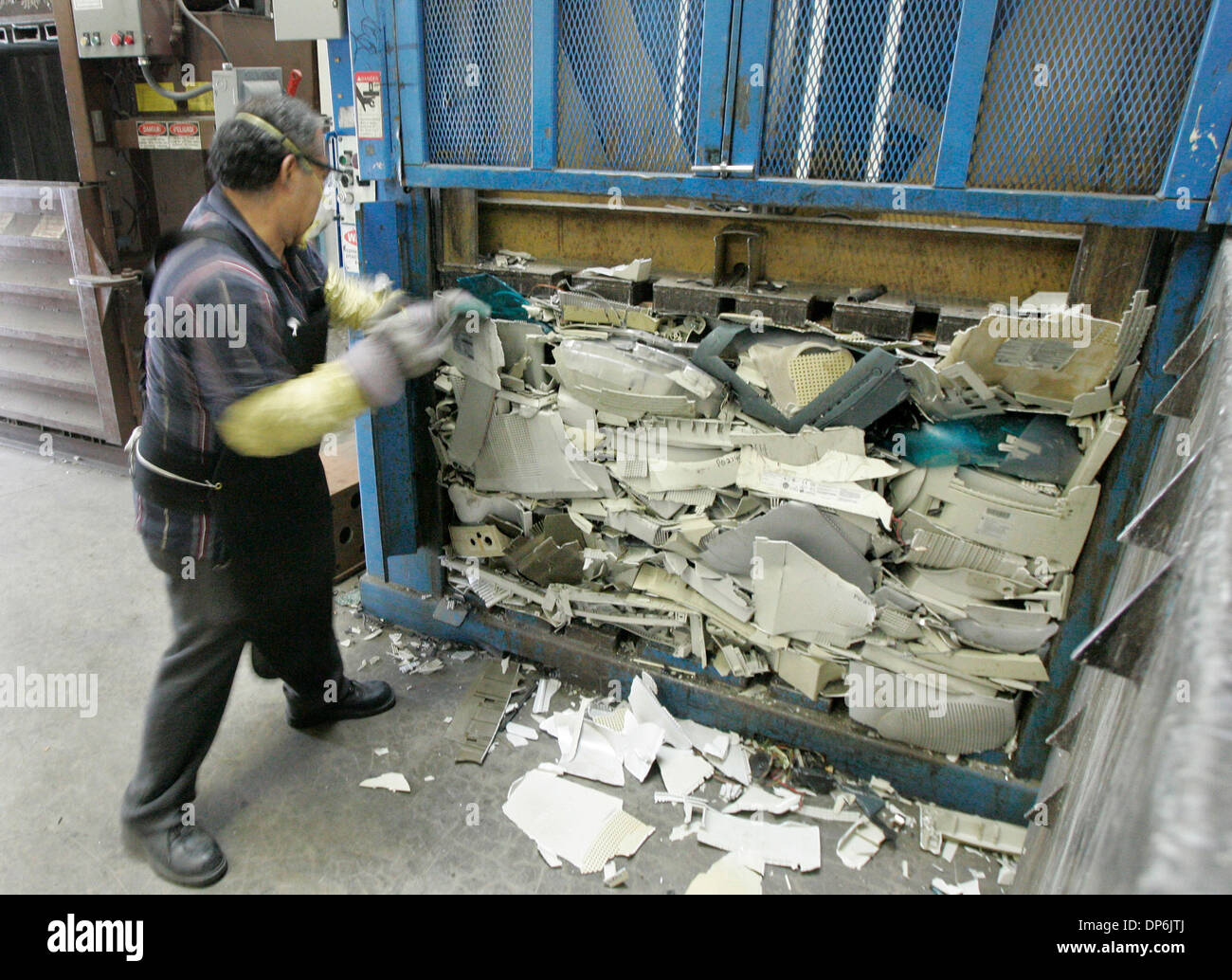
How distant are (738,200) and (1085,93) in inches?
30.7

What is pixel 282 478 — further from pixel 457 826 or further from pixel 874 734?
pixel 874 734

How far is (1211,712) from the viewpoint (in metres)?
0.40

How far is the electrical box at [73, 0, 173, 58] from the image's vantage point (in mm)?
3182

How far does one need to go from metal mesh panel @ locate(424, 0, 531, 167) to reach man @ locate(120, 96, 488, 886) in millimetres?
488

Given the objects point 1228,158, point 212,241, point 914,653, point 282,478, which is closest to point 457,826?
point 282,478

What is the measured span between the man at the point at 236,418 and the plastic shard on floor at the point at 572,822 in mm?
797

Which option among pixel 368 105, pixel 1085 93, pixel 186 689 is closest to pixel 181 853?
pixel 186 689

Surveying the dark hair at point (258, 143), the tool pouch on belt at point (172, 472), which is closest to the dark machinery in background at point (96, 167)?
the dark hair at point (258, 143)

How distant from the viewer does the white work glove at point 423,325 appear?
5.72ft

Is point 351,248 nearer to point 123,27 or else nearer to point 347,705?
point 347,705

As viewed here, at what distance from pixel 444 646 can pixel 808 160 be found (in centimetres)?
207

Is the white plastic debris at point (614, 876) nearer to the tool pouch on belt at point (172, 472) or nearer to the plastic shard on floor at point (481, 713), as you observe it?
the plastic shard on floor at point (481, 713)

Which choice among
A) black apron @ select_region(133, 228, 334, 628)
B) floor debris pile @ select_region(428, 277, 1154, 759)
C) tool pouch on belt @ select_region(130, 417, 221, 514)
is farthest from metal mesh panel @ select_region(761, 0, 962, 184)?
tool pouch on belt @ select_region(130, 417, 221, 514)

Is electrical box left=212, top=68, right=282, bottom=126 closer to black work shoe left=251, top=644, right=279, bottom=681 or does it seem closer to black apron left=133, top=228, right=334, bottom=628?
black apron left=133, top=228, right=334, bottom=628
